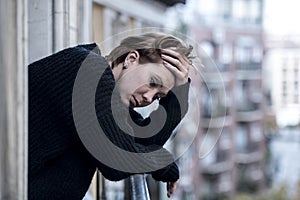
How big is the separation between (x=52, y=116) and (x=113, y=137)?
135mm

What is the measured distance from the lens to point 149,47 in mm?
976

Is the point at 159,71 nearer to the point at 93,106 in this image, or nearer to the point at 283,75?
the point at 93,106

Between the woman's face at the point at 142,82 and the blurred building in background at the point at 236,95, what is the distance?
1322 cm

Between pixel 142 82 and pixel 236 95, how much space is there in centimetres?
1513

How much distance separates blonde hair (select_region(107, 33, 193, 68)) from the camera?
3.19 feet

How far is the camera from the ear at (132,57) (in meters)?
0.97

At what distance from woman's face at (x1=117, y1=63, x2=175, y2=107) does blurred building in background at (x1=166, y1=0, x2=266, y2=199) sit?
13.2m

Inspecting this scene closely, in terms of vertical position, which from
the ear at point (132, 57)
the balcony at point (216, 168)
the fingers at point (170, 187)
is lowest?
the balcony at point (216, 168)

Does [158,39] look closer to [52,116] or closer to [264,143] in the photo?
[52,116]

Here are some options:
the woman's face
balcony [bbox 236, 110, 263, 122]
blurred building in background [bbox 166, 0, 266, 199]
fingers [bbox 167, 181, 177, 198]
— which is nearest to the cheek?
the woman's face

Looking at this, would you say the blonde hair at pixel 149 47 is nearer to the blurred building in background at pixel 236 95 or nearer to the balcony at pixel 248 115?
the blurred building in background at pixel 236 95

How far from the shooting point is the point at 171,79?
1.00 m

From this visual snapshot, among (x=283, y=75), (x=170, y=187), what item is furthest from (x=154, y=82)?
(x=283, y=75)

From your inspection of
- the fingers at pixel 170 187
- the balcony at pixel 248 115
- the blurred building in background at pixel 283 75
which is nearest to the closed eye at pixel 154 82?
the fingers at pixel 170 187
